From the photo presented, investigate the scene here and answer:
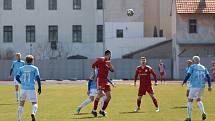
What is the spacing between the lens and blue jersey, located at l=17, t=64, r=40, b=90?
63.0 feet

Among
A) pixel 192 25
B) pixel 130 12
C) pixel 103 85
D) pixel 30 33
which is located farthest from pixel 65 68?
pixel 103 85

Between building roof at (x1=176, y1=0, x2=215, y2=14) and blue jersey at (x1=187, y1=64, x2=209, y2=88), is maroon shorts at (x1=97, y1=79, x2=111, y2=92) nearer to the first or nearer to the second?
blue jersey at (x1=187, y1=64, x2=209, y2=88)

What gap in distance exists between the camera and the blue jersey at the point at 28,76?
19.2m

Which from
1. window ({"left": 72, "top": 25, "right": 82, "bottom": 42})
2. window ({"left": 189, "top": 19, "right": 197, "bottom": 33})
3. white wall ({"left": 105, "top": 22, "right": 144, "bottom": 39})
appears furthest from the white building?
window ({"left": 189, "top": 19, "right": 197, "bottom": 33})

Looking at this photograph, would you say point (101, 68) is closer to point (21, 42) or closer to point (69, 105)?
point (69, 105)

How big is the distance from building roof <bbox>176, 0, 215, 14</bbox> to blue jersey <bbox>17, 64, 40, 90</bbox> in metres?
51.1

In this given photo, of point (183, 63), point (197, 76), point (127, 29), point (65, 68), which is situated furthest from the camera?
point (127, 29)

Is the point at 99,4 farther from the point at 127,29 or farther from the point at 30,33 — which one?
the point at 30,33

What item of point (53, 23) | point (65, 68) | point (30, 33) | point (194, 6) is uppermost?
point (194, 6)

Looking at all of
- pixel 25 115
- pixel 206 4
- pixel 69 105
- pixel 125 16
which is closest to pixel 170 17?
pixel 125 16

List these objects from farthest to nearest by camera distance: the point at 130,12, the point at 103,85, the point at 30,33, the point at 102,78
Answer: the point at 30,33, the point at 130,12, the point at 102,78, the point at 103,85

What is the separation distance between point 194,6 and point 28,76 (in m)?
52.5

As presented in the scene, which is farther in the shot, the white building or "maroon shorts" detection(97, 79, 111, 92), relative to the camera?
the white building

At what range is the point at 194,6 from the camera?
69.9 meters
